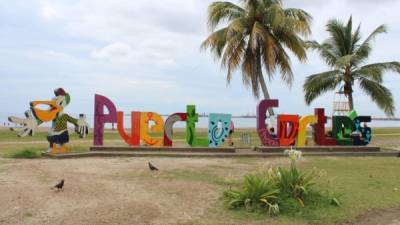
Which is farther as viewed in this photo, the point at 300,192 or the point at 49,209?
the point at 300,192

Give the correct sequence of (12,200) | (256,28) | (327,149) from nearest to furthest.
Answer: (12,200) < (327,149) < (256,28)

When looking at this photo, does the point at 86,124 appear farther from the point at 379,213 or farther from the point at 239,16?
the point at 379,213

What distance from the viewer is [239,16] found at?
23.5m

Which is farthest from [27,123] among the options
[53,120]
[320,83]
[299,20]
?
[320,83]

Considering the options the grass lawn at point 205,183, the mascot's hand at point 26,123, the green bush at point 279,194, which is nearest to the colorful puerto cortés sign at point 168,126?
the mascot's hand at point 26,123

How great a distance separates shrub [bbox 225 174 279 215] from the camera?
25.1 feet

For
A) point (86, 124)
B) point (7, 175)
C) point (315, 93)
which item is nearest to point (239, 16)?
point (315, 93)

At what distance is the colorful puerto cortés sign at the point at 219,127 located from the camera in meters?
17.4

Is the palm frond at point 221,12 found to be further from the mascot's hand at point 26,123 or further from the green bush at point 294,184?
the green bush at point 294,184

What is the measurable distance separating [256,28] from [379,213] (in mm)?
15396

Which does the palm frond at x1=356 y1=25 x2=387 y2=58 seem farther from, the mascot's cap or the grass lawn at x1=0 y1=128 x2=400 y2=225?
the mascot's cap

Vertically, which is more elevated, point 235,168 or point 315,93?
point 315,93

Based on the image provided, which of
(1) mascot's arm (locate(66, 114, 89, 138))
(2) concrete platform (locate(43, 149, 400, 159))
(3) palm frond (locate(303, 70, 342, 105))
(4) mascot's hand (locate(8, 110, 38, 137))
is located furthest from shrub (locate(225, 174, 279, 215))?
(3) palm frond (locate(303, 70, 342, 105))

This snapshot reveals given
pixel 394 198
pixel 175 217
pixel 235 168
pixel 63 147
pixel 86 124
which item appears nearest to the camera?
pixel 175 217
